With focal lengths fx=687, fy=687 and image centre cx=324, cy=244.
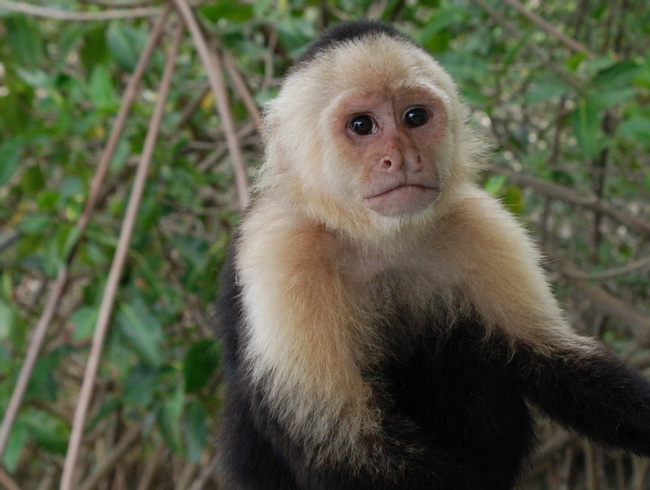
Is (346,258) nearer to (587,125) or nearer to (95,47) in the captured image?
(587,125)

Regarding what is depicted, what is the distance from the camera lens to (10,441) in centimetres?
277

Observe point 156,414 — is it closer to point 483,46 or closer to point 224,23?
point 224,23

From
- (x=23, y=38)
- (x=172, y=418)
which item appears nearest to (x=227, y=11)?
(x=23, y=38)

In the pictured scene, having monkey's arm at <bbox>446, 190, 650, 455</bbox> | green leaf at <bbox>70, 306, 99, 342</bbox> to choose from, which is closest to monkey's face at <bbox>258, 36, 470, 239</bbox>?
monkey's arm at <bbox>446, 190, 650, 455</bbox>

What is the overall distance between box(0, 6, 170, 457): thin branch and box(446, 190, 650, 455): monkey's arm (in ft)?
4.10

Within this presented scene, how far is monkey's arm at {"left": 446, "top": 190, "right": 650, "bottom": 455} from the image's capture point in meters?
1.74

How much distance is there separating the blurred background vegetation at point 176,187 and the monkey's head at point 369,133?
419 mm

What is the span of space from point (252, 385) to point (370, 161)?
0.60m

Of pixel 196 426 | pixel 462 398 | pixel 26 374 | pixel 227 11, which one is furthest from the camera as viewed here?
pixel 196 426

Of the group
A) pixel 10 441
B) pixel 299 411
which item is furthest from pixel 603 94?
pixel 10 441

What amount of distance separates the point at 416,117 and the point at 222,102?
0.83m

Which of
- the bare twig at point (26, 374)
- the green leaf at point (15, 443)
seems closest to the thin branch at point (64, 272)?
the bare twig at point (26, 374)

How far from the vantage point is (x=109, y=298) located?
2.11 metres

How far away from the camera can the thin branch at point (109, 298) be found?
5.94 ft
